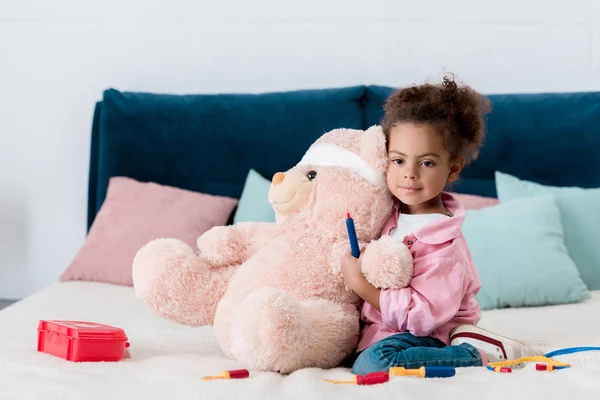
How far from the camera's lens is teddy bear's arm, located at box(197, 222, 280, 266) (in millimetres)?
1666

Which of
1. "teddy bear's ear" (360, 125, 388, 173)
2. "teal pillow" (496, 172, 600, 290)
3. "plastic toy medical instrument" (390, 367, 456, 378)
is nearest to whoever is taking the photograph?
"plastic toy medical instrument" (390, 367, 456, 378)

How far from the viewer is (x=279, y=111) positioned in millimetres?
2789

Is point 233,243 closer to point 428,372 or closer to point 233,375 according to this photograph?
point 233,375

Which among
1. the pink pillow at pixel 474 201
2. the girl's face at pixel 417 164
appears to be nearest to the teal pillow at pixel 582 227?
the pink pillow at pixel 474 201

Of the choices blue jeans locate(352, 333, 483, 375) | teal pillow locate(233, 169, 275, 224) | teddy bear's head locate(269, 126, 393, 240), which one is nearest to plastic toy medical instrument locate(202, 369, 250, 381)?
blue jeans locate(352, 333, 483, 375)

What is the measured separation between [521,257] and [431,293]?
960mm

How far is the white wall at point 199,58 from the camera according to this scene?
9.98 ft

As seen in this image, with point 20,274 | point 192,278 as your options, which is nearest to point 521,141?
point 192,278

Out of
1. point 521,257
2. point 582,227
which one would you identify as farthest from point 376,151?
point 582,227

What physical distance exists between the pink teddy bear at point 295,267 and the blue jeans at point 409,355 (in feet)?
0.27

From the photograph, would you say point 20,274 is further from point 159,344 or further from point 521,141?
point 521,141

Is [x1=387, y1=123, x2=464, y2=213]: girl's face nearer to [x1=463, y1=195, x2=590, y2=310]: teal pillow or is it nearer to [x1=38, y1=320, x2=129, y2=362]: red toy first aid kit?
[x1=38, y1=320, x2=129, y2=362]: red toy first aid kit

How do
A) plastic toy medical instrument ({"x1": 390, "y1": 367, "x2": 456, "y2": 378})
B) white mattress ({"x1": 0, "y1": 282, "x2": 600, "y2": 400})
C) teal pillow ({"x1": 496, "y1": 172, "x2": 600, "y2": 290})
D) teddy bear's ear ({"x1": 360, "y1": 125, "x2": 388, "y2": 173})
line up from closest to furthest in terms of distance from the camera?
white mattress ({"x1": 0, "y1": 282, "x2": 600, "y2": 400})
plastic toy medical instrument ({"x1": 390, "y1": 367, "x2": 456, "y2": 378})
teddy bear's ear ({"x1": 360, "y1": 125, "x2": 388, "y2": 173})
teal pillow ({"x1": 496, "y1": 172, "x2": 600, "y2": 290})

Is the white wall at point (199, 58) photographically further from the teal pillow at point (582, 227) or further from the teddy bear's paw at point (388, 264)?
the teddy bear's paw at point (388, 264)
